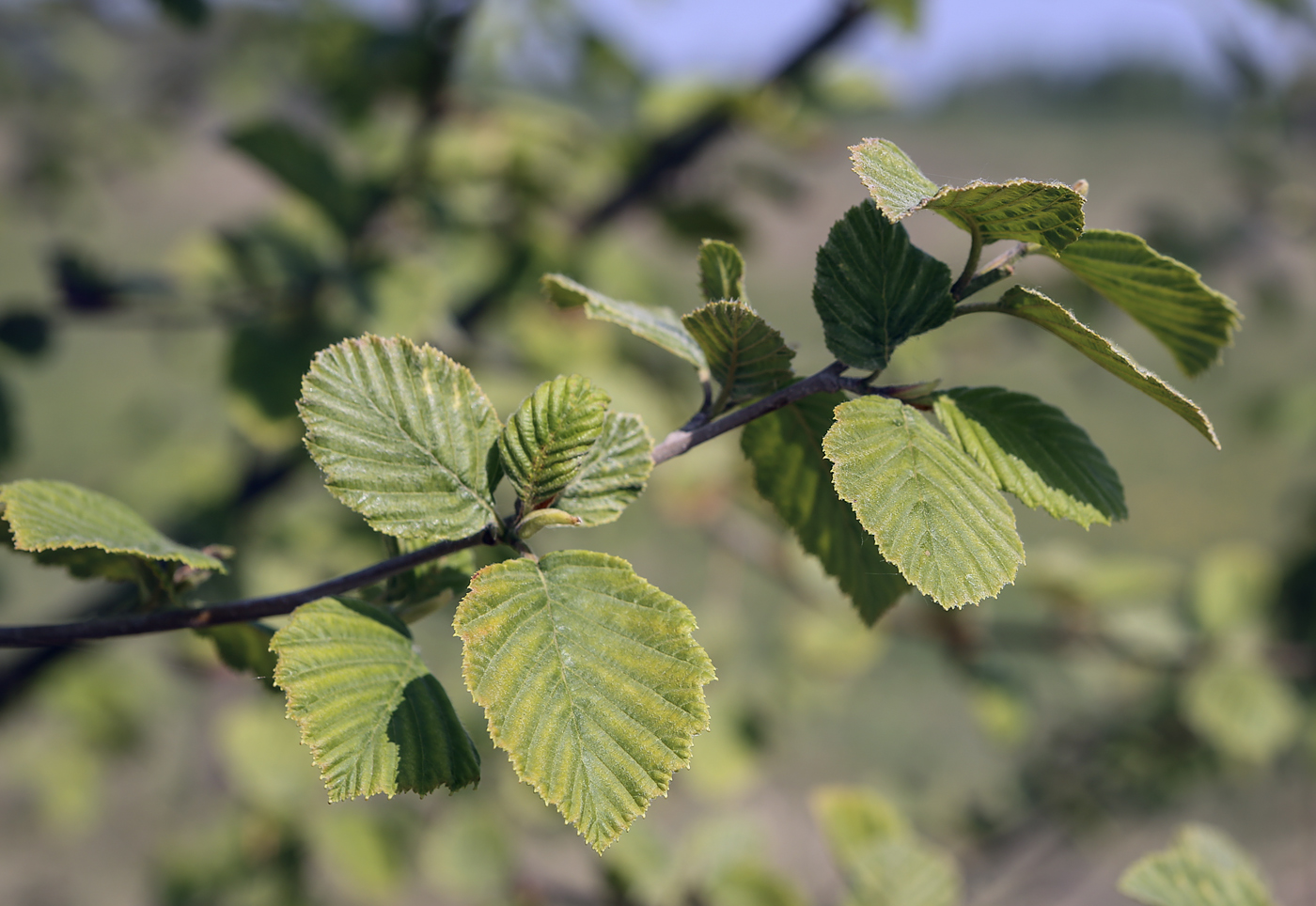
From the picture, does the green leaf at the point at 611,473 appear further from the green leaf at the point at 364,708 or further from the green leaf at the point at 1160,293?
the green leaf at the point at 1160,293

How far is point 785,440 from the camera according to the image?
0.54 metres

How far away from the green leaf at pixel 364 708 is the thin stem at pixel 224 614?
0.8 inches

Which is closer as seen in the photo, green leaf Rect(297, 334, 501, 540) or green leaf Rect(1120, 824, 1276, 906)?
green leaf Rect(297, 334, 501, 540)

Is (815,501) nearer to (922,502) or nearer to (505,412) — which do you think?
(922,502)

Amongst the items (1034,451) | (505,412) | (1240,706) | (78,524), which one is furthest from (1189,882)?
(505,412)

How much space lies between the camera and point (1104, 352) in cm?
43

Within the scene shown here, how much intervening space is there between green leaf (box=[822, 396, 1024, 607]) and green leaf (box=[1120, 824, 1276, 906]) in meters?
0.39

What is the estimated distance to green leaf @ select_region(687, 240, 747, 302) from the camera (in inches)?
20.6

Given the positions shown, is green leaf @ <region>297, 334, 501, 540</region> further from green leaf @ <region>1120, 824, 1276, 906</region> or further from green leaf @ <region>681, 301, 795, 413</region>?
green leaf @ <region>1120, 824, 1276, 906</region>

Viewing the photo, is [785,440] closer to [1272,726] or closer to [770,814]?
[1272,726]

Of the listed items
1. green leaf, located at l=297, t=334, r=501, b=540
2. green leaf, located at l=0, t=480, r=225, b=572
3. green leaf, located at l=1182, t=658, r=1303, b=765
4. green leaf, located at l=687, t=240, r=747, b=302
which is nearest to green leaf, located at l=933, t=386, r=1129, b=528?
green leaf, located at l=687, t=240, r=747, b=302

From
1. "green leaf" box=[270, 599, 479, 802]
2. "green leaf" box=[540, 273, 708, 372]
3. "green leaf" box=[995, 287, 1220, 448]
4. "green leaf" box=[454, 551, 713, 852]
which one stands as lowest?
"green leaf" box=[270, 599, 479, 802]

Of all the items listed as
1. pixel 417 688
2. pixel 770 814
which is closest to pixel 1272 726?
pixel 417 688

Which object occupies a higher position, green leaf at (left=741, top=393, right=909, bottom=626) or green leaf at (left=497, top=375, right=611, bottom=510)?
green leaf at (left=497, top=375, right=611, bottom=510)
